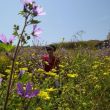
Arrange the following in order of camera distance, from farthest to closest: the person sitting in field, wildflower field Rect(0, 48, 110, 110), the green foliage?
the person sitting in field, wildflower field Rect(0, 48, 110, 110), the green foliage

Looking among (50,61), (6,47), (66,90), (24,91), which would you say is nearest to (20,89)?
(24,91)

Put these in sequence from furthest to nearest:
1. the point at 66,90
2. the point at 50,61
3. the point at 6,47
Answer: the point at 50,61
the point at 66,90
the point at 6,47

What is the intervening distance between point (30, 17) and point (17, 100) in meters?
2.28

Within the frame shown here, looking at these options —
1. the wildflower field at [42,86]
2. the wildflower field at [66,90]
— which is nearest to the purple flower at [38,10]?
the wildflower field at [42,86]

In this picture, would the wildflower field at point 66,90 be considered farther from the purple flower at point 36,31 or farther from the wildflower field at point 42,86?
the purple flower at point 36,31

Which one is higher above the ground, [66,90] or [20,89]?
[20,89]

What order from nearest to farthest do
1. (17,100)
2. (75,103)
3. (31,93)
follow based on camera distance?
(31,93) < (17,100) < (75,103)

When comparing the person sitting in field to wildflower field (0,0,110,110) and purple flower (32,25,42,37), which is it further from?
purple flower (32,25,42,37)

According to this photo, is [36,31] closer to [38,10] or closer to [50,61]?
[38,10]

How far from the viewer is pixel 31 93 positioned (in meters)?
2.47

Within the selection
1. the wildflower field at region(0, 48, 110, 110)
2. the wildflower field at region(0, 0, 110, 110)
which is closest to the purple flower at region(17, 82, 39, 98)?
the wildflower field at region(0, 0, 110, 110)

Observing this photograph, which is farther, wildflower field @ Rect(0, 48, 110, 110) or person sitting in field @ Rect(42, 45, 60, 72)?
person sitting in field @ Rect(42, 45, 60, 72)

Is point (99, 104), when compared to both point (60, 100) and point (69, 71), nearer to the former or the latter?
point (60, 100)

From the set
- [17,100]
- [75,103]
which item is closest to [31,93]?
[17,100]
